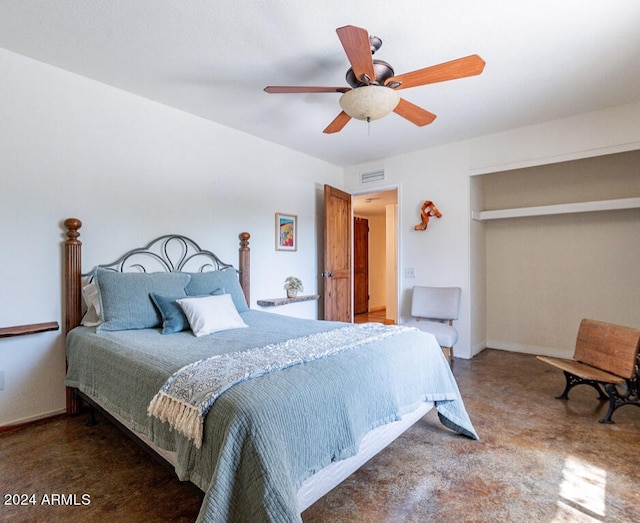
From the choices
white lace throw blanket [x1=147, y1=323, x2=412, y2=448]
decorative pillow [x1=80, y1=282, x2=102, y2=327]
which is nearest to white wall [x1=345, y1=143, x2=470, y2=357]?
white lace throw blanket [x1=147, y1=323, x2=412, y2=448]

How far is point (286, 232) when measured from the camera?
441 centimetres

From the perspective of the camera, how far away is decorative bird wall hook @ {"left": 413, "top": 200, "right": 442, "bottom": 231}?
14.1 feet

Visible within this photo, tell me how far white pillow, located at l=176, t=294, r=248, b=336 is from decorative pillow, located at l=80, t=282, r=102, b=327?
603mm

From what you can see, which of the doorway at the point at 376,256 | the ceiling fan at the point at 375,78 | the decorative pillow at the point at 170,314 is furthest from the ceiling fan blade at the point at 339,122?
the doorway at the point at 376,256

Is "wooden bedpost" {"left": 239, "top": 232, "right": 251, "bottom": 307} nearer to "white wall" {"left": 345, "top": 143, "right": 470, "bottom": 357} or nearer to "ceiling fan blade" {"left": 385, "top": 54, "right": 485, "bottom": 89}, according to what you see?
"white wall" {"left": 345, "top": 143, "right": 470, "bottom": 357}

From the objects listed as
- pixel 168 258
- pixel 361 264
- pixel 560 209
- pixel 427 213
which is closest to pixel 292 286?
pixel 168 258

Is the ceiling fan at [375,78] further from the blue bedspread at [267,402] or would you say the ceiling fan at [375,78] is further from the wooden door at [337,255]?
the wooden door at [337,255]

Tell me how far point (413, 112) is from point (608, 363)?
7.95 feet

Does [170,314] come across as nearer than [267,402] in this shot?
No

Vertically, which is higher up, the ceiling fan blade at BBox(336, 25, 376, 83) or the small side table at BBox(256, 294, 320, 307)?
the ceiling fan blade at BBox(336, 25, 376, 83)

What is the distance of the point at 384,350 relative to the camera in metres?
1.90

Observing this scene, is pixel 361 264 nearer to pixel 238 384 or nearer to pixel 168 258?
pixel 168 258

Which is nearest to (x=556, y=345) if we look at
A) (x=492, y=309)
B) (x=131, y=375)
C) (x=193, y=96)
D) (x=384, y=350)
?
(x=492, y=309)

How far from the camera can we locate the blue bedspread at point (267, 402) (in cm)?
114
